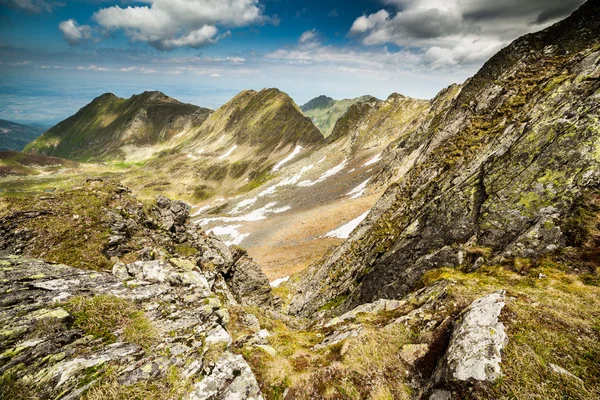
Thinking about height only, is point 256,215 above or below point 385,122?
below

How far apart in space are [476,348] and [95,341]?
396 inches

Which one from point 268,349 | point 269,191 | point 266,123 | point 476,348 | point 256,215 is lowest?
point 256,215

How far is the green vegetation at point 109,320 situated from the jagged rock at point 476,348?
8235 mm

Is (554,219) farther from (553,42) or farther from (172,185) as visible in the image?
(172,185)

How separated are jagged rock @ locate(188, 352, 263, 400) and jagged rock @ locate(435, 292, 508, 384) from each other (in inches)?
198

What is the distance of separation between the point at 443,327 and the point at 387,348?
1.92m

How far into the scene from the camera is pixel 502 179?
13.4m

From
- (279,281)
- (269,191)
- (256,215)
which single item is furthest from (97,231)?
(269,191)

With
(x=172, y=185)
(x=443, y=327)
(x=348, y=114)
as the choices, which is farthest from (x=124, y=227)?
(x=172, y=185)

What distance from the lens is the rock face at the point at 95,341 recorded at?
621 centimetres

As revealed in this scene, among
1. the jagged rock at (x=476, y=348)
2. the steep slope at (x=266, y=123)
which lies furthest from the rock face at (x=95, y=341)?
the steep slope at (x=266, y=123)

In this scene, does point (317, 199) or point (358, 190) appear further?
point (317, 199)

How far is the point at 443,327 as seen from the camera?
8.39 m

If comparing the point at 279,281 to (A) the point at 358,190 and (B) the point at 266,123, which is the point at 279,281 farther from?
(B) the point at 266,123
